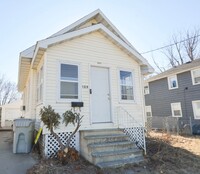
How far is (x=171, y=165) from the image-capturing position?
4.96m

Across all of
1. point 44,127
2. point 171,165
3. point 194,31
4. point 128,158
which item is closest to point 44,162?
point 44,127

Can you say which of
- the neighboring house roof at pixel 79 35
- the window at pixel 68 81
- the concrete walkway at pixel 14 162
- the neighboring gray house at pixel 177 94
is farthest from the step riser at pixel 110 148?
the neighboring gray house at pixel 177 94

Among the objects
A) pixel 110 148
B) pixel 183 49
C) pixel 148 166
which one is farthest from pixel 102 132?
pixel 183 49

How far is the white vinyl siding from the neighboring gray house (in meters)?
8.02

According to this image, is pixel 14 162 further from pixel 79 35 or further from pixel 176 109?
pixel 176 109

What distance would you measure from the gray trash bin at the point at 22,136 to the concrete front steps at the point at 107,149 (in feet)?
6.32

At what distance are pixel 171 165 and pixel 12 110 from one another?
18.6 m

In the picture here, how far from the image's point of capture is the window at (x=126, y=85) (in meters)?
6.99

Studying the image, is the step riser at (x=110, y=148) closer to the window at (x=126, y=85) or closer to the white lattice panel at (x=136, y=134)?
the white lattice panel at (x=136, y=134)

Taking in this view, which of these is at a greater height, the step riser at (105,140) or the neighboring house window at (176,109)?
the neighboring house window at (176,109)

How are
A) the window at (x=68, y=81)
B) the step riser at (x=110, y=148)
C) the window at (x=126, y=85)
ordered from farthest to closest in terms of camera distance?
the window at (x=126, y=85) < the window at (x=68, y=81) < the step riser at (x=110, y=148)

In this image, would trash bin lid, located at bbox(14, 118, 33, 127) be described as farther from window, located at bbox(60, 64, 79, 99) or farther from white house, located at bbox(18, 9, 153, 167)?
window, located at bbox(60, 64, 79, 99)

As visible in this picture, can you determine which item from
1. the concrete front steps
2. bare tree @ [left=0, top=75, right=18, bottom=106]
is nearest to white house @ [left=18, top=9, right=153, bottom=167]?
the concrete front steps

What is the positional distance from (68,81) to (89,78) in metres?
0.83
